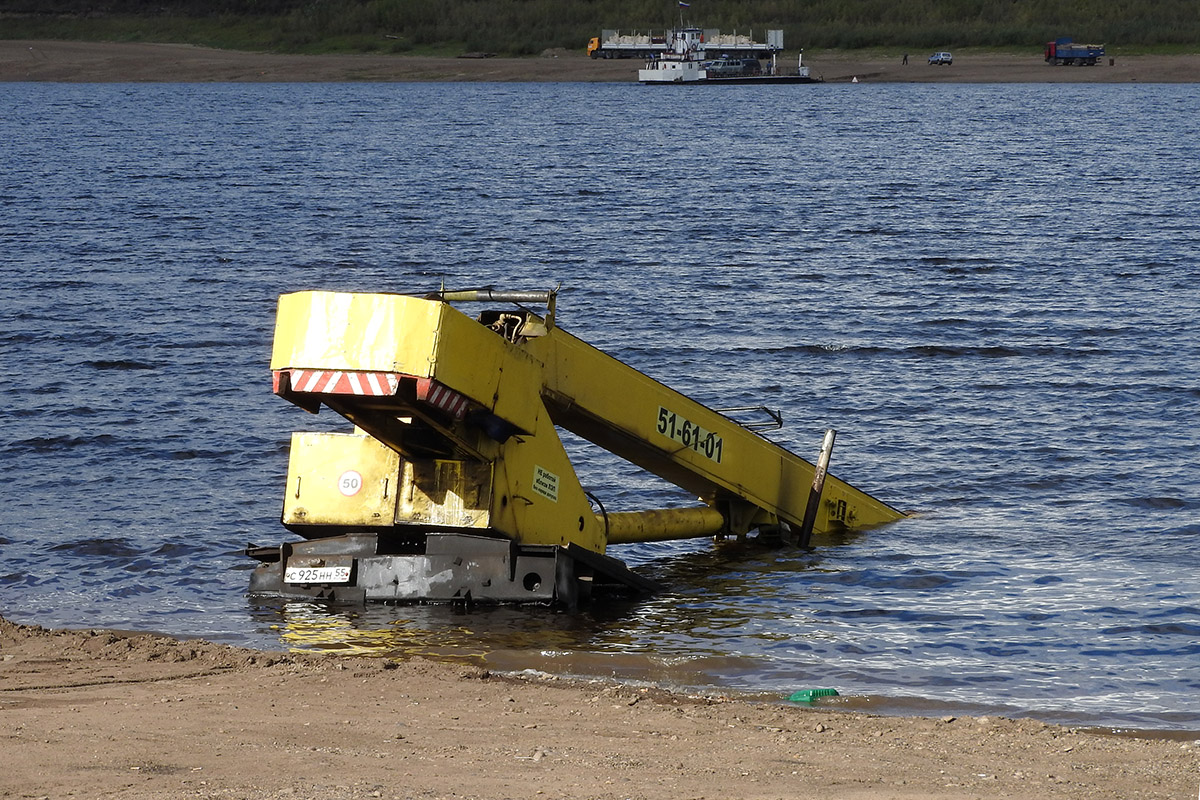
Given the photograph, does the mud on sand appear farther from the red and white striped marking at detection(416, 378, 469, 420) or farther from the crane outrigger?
the red and white striped marking at detection(416, 378, 469, 420)

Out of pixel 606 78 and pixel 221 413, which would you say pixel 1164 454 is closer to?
pixel 221 413

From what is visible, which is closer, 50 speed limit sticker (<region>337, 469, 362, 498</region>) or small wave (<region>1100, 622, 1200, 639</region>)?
50 speed limit sticker (<region>337, 469, 362, 498</region>)

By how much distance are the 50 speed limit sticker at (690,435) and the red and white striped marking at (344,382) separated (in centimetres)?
305

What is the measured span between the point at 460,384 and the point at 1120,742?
4.37m

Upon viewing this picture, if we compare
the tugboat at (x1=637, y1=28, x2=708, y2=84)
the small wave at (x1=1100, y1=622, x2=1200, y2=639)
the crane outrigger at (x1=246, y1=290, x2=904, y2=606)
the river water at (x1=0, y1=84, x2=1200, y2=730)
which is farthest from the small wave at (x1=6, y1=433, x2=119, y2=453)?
the tugboat at (x1=637, y1=28, x2=708, y2=84)

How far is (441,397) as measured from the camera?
9.92 m

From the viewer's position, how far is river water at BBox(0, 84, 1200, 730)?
11.1 m

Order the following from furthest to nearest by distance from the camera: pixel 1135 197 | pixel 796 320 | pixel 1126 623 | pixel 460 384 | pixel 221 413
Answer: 1. pixel 1135 197
2. pixel 796 320
3. pixel 221 413
4. pixel 1126 623
5. pixel 460 384

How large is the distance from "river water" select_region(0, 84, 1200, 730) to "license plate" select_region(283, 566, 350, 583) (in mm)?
238

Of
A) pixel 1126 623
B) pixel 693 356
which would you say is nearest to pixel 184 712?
pixel 1126 623

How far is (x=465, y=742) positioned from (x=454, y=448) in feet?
10.4

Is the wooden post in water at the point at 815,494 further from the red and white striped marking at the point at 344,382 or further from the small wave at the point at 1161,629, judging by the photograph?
the red and white striped marking at the point at 344,382

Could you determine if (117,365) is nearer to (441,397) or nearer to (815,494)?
(815,494)

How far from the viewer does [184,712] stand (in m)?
8.34
